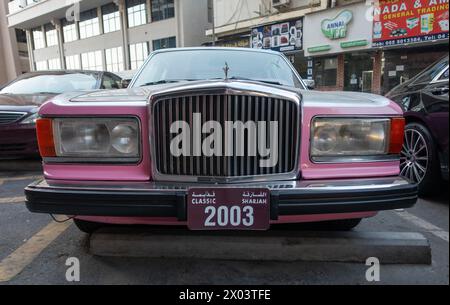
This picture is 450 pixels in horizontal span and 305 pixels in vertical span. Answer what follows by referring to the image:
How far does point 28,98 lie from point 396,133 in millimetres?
4758

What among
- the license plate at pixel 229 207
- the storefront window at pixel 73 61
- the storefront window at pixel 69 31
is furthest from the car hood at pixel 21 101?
the storefront window at pixel 69 31

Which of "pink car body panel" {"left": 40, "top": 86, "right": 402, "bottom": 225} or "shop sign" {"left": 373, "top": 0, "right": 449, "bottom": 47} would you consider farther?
"shop sign" {"left": 373, "top": 0, "right": 449, "bottom": 47}

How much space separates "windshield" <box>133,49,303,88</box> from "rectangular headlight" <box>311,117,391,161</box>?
3.69 ft

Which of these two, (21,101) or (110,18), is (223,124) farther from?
(110,18)

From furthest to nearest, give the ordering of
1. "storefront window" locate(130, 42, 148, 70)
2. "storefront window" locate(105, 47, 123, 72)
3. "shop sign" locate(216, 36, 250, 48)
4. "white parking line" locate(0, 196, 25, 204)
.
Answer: "storefront window" locate(105, 47, 123, 72)
"storefront window" locate(130, 42, 148, 70)
"shop sign" locate(216, 36, 250, 48)
"white parking line" locate(0, 196, 25, 204)

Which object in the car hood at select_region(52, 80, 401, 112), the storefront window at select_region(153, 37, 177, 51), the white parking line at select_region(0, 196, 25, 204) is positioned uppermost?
the storefront window at select_region(153, 37, 177, 51)

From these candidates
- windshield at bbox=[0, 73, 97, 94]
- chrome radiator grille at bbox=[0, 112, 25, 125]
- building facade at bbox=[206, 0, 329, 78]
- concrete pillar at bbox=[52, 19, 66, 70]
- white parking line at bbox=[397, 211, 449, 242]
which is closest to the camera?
white parking line at bbox=[397, 211, 449, 242]

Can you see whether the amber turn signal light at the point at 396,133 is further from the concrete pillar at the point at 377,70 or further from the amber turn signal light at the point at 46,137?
the concrete pillar at the point at 377,70

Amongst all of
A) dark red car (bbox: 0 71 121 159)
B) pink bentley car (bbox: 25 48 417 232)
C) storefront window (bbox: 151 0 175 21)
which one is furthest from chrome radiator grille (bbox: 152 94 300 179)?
storefront window (bbox: 151 0 175 21)

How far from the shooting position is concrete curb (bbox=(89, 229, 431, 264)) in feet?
7.53

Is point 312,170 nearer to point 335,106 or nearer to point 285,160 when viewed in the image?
point 285,160

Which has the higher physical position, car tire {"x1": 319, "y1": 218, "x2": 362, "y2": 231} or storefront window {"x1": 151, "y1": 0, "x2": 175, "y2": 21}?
storefront window {"x1": 151, "y1": 0, "x2": 175, "y2": 21}

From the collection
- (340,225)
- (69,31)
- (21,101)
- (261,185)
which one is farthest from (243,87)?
(69,31)

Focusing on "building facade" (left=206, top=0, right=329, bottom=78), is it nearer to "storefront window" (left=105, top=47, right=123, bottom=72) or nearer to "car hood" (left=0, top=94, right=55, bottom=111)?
"storefront window" (left=105, top=47, right=123, bottom=72)
